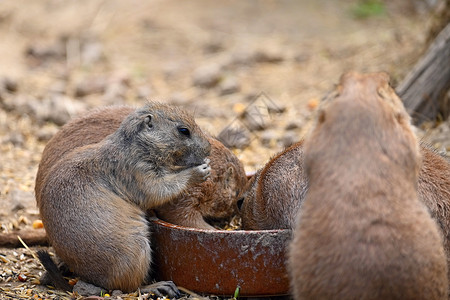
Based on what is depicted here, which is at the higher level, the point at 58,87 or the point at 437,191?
the point at 437,191

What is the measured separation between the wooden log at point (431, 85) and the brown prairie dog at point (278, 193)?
317 cm

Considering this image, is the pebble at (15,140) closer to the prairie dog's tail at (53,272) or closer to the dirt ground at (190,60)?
the dirt ground at (190,60)

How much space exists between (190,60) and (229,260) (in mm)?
7932

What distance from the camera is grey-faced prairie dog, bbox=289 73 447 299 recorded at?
3000mm

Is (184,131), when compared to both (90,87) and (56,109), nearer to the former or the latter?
(56,109)

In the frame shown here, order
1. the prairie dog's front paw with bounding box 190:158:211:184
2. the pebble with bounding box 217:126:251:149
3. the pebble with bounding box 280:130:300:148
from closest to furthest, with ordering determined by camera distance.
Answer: the prairie dog's front paw with bounding box 190:158:211:184 → the pebble with bounding box 217:126:251:149 → the pebble with bounding box 280:130:300:148

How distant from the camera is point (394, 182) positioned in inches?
122

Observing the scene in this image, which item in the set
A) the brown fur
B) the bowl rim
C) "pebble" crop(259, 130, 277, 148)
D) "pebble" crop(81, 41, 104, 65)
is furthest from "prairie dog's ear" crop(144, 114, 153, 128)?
"pebble" crop(81, 41, 104, 65)

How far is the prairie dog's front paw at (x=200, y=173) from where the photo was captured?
4.84 meters

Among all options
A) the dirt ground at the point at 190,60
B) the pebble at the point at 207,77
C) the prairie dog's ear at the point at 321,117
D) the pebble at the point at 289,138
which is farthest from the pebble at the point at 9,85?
the prairie dog's ear at the point at 321,117

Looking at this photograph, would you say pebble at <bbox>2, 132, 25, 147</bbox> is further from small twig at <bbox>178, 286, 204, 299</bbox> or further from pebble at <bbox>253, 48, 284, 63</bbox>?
pebble at <bbox>253, 48, 284, 63</bbox>

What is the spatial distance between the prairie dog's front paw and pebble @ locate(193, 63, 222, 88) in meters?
5.77

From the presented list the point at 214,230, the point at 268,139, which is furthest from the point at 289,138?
the point at 214,230

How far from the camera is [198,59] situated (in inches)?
468
